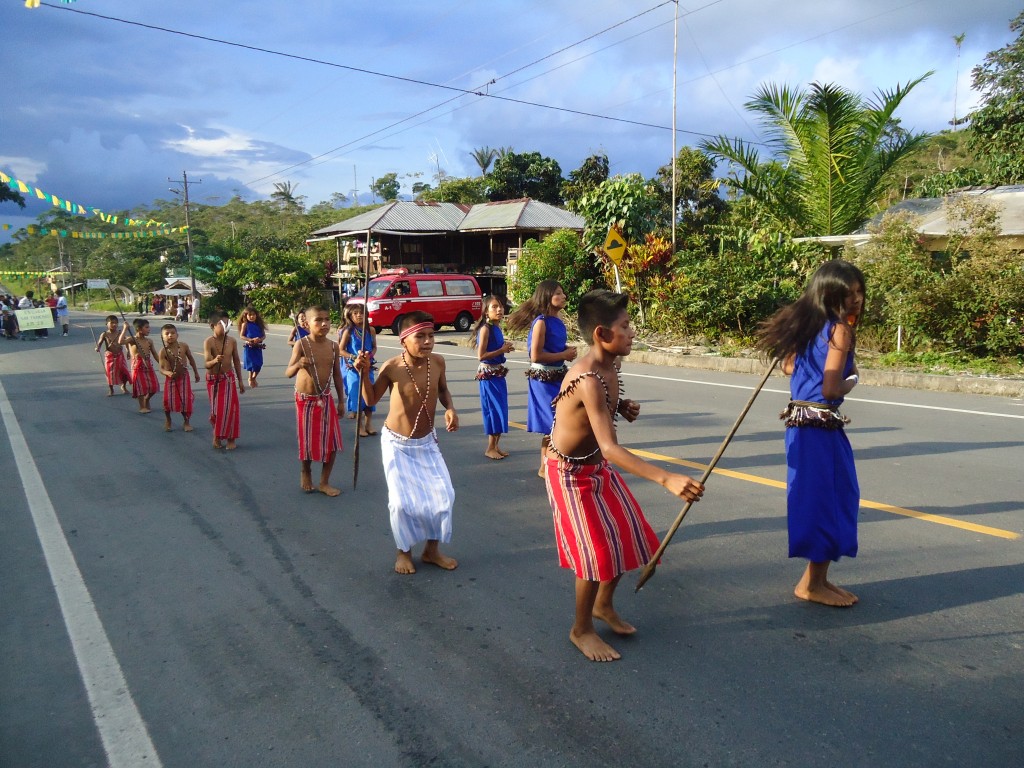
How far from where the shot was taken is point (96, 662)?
3.85 metres

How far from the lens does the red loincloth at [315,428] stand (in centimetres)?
681

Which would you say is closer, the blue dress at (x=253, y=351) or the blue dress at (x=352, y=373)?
the blue dress at (x=352, y=373)

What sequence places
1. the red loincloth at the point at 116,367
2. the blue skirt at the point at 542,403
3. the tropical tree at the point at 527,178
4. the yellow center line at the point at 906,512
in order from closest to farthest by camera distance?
the yellow center line at the point at 906,512
the blue skirt at the point at 542,403
the red loincloth at the point at 116,367
the tropical tree at the point at 527,178

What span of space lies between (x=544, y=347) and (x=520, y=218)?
25.1 meters

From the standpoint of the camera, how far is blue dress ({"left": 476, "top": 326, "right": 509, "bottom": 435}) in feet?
26.1

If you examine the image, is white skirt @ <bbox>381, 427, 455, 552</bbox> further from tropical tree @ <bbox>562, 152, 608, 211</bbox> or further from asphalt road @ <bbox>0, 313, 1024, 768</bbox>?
tropical tree @ <bbox>562, 152, 608, 211</bbox>

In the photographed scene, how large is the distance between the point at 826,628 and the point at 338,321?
2814cm

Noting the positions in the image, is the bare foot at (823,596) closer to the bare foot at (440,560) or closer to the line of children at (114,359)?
the bare foot at (440,560)

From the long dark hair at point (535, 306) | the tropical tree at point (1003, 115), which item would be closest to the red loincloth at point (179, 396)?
the long dark hair at point (535, 306)

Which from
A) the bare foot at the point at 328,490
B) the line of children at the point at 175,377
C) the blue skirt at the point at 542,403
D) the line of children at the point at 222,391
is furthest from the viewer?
the line of children at the point at 175,377

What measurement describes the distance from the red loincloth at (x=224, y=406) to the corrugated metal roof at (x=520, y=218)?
74.8 feet

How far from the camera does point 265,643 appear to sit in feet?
13.1

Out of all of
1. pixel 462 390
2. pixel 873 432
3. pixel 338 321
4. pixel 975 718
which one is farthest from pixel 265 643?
Answer: pixel 338 321

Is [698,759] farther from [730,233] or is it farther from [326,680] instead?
[730,233]
